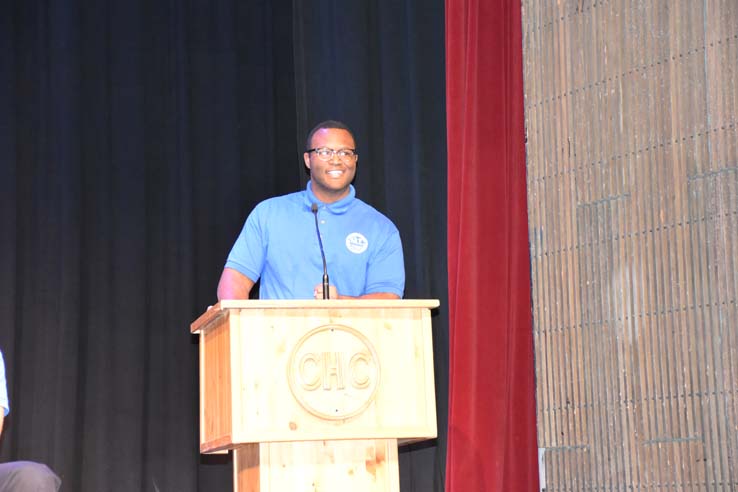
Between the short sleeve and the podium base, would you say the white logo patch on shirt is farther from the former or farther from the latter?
the podium base

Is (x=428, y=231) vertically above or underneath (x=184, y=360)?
above

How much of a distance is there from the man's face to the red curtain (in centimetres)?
44

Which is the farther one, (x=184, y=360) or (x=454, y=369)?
(x=184, y=360)

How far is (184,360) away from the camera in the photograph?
488 cm

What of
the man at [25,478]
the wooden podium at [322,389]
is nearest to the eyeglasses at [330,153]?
the wooden podium at [322,389]

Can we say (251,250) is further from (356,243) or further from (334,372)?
(334,372)

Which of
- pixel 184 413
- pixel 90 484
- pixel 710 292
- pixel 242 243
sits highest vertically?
pixel 242 243

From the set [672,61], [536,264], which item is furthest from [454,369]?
[672,61]

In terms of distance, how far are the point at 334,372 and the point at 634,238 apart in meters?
1.06

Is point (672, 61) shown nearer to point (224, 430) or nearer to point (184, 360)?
point (224, 430)

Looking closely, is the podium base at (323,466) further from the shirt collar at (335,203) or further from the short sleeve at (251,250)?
the shirt collar at (335,203)

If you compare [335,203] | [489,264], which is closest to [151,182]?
[335,203]

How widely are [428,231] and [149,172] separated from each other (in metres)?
1.46

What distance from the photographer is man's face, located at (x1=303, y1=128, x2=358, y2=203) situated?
3846mm
